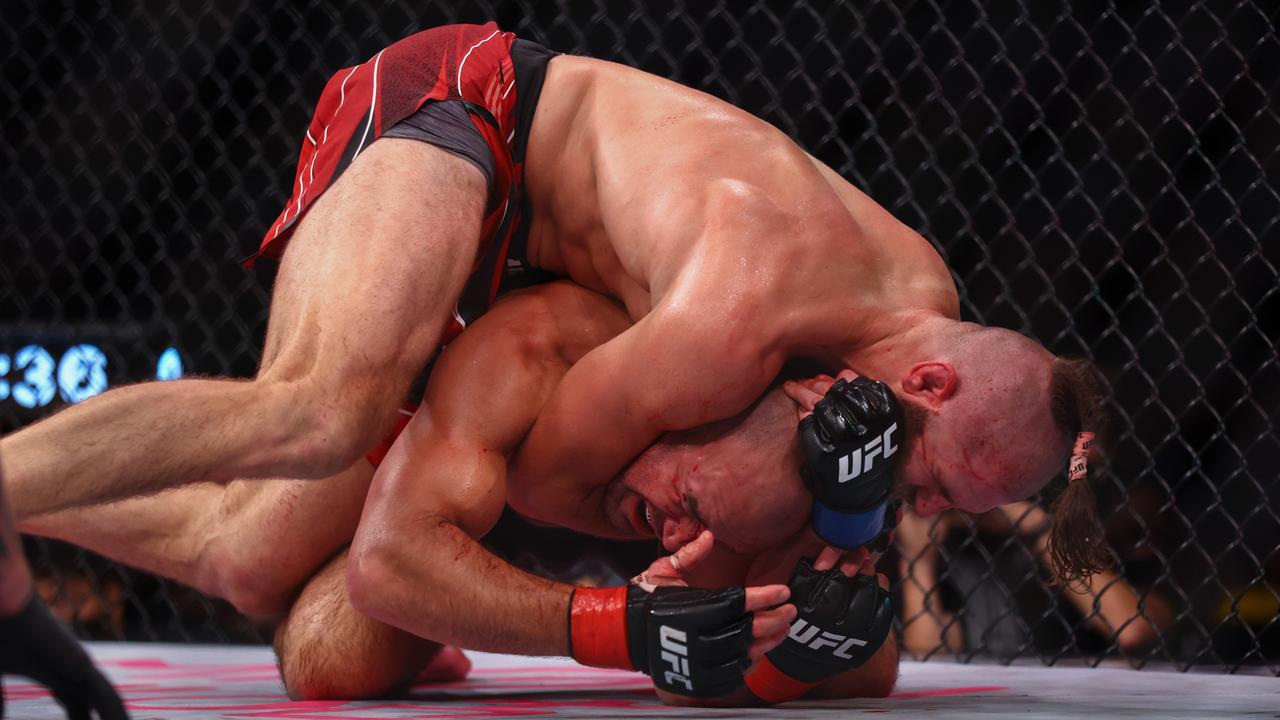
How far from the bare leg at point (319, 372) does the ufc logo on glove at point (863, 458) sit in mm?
456

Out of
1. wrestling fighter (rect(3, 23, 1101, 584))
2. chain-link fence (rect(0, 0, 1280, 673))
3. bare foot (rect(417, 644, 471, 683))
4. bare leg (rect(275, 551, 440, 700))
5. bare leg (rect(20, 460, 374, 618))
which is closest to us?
wrestling fighter (rect(3, 23, 1101, 584))

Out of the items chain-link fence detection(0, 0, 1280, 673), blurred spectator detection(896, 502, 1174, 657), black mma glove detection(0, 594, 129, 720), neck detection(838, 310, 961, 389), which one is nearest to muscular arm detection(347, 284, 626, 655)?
neck detection(838, 310, 961, 389)

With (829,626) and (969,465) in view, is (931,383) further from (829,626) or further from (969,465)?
(829,626)

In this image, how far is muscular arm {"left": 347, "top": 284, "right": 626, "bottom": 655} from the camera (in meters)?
1.35

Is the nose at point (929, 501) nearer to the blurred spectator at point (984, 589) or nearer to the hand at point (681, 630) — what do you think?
the hand at point (681, 630)

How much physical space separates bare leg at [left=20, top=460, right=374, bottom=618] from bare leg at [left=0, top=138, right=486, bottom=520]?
0.43m

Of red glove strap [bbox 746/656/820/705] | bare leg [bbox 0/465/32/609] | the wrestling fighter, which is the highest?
bare leg [bbox 0/465/32/609]

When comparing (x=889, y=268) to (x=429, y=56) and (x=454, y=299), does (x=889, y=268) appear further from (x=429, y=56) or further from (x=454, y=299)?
(x=429, y=56)

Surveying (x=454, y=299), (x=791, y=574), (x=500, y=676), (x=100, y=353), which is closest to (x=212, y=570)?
(x=500, y=676)

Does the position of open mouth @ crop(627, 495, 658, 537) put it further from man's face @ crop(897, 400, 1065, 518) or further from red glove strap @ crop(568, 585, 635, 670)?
man's face @ crop(897, 400, 1065, 518)

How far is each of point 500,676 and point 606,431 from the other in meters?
0.70

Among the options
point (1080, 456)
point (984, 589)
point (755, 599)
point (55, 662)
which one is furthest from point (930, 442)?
point (984, 589)

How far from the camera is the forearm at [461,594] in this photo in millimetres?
1339

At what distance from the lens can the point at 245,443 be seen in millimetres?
1141
